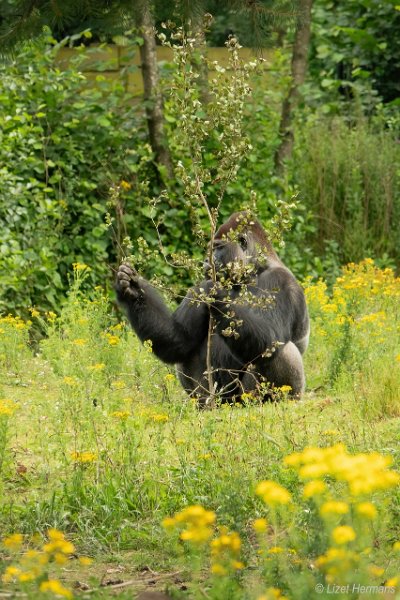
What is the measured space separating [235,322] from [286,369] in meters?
0.63

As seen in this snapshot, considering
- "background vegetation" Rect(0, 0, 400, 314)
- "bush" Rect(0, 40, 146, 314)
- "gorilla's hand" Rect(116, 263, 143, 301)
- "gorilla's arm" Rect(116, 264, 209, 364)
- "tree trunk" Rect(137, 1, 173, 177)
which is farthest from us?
"tree trunk" Rect(137, 1, 173, 177)

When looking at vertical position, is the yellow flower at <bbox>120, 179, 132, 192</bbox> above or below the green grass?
below

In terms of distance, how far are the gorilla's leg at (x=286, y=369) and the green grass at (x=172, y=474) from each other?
19cm

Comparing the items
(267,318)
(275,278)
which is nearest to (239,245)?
(275,278)

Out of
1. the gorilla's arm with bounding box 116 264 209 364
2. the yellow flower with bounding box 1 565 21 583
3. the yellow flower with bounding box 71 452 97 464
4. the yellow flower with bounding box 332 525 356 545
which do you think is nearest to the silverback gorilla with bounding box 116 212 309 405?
the gorilla's arm with bounding box 116 264 209 364

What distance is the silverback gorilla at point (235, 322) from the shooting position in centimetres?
586

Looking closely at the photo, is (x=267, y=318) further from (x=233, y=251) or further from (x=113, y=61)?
(x=113, y=61)

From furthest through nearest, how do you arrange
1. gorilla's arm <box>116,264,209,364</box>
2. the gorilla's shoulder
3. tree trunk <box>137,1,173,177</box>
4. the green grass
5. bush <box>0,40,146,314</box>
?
tree trunk <box>137,1,173,177</box> < bush <box>0,40,146,314</box> < the gorilla's shoulder < gorilla's arm <box>116,264,209,364</box> < the green grass

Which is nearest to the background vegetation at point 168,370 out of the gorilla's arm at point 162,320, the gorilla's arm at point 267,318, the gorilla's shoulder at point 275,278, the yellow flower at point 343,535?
the yellow flower at point 343,535

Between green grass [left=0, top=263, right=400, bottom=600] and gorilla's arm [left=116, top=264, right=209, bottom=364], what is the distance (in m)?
0.19

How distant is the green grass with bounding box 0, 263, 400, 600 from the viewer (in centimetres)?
332

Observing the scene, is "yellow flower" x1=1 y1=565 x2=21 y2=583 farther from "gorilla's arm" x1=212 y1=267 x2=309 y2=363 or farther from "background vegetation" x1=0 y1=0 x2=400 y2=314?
"background vegetation" x1=0 y1=0 x2=400 y2=314

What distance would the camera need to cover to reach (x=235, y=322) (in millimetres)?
5715

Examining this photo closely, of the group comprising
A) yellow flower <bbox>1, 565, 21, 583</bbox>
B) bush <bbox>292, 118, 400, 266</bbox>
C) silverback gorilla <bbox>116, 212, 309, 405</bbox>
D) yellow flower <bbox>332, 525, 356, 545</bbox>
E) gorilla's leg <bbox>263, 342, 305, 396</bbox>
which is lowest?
bush <bbox>292, 118, 400, 266</bbox>
